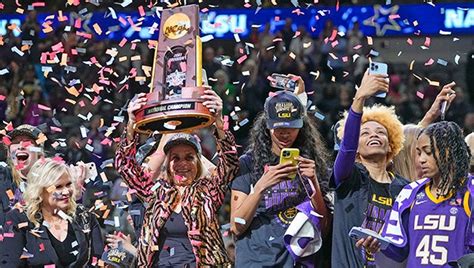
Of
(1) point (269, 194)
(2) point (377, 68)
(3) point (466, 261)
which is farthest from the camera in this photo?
(1) point (269, 194)

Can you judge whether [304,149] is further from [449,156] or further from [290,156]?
[449,156]

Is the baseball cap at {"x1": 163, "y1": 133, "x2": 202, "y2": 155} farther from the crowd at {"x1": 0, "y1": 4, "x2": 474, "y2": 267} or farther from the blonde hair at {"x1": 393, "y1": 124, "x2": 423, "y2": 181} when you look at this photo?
the blonde hair at {"x1": 393, "y1": 124, "x2": 423, "y2": 181}

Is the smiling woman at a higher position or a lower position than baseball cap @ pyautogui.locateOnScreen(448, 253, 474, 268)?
higher

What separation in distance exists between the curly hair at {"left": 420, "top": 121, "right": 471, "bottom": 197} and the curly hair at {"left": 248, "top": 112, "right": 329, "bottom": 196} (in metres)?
1.00

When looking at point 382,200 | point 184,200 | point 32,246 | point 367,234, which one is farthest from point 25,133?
point 367,234

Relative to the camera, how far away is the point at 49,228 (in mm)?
8234

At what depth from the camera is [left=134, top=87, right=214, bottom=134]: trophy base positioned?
7.39 meters

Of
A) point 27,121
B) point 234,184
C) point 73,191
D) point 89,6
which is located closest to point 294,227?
point 234,184

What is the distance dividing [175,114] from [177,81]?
0.25 metres

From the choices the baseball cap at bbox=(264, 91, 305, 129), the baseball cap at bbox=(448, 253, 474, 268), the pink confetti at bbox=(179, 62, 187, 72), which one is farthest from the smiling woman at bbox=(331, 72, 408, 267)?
the baseball cap at bbox=(448, 253, 474, 268)

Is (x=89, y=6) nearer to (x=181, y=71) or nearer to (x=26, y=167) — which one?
(x=26, y=167)

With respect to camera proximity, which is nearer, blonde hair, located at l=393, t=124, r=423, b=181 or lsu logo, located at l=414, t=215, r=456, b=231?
lsu logo, located at l=414, t=215, r=456, b=231

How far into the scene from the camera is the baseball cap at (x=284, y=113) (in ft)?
24.8

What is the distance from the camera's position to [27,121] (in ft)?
43.7
